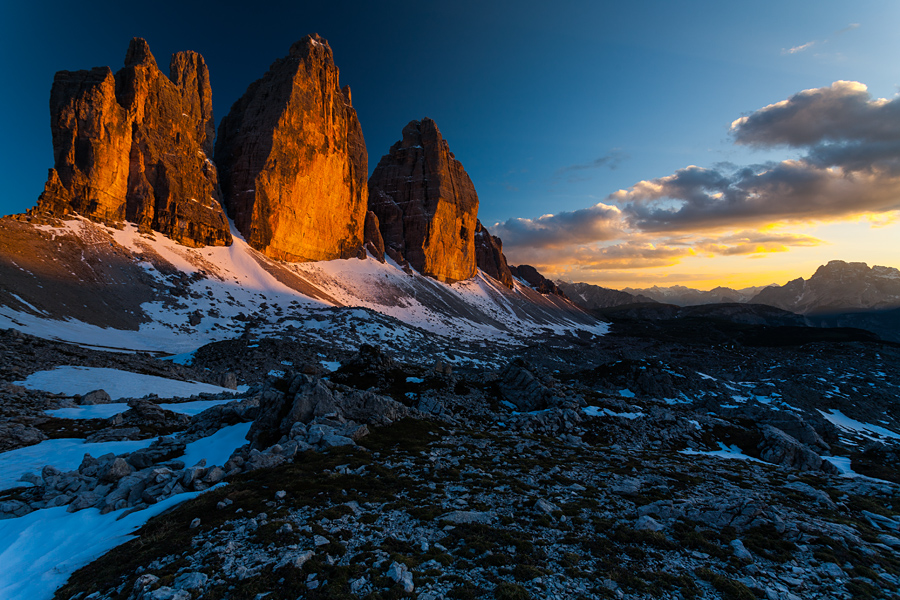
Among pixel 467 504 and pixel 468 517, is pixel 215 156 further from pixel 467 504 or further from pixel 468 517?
pixel 468 517

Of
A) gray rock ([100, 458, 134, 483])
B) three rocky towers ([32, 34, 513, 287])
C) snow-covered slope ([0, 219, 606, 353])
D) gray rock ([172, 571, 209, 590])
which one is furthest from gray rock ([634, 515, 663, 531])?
three rocky towers ([32, 34, 513, 287])

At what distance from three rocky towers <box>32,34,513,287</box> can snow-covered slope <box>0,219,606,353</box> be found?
970cm

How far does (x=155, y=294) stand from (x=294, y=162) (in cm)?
8165

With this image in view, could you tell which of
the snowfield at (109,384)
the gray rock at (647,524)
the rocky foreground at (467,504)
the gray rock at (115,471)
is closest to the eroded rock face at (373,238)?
the snowfield at (109,384)

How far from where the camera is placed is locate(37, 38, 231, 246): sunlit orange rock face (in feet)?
330

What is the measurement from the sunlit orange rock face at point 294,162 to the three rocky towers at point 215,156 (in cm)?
45

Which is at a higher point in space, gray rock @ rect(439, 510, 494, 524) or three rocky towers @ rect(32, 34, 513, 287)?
three rocky towers @ rect(32, 34, 513, 287)

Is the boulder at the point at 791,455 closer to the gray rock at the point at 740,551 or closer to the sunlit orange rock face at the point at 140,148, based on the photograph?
the gray rock at the point at 740,551

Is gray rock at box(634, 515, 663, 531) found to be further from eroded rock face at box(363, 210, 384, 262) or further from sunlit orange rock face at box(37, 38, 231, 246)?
eroded rock face at box(363, 210, 384, 262)

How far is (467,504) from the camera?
13602 mm

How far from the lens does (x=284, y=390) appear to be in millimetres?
23516

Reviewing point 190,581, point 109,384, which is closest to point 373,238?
point 109,384

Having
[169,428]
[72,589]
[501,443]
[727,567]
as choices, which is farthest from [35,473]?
[727,567]

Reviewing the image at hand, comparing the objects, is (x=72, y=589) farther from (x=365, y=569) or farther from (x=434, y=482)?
(x=434, y=482)
